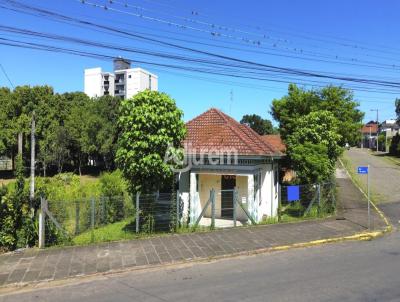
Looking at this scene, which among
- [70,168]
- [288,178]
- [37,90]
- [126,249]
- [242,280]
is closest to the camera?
[242,280]

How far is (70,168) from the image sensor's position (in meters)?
58.2

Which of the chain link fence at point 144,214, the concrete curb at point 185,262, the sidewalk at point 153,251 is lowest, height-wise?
the concrete curb at point 185,262

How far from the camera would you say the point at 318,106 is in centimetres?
2731

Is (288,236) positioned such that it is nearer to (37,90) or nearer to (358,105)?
(358,105)

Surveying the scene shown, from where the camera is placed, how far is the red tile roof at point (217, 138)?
54.3 ft

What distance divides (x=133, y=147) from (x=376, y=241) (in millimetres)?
8403

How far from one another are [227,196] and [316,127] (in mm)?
6664

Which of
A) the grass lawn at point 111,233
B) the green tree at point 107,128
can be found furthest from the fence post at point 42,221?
the green tree at point 107,128

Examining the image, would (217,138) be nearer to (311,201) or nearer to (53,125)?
(311,201)

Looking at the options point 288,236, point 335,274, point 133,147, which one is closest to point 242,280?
point 335,274

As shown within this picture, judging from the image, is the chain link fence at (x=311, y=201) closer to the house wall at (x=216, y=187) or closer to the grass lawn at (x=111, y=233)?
the house wall at (x=216, y=187)

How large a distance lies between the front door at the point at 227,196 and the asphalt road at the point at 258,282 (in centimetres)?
582

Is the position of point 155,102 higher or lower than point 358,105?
lower

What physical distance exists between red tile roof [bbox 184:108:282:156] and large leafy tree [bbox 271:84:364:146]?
31.2 feet
